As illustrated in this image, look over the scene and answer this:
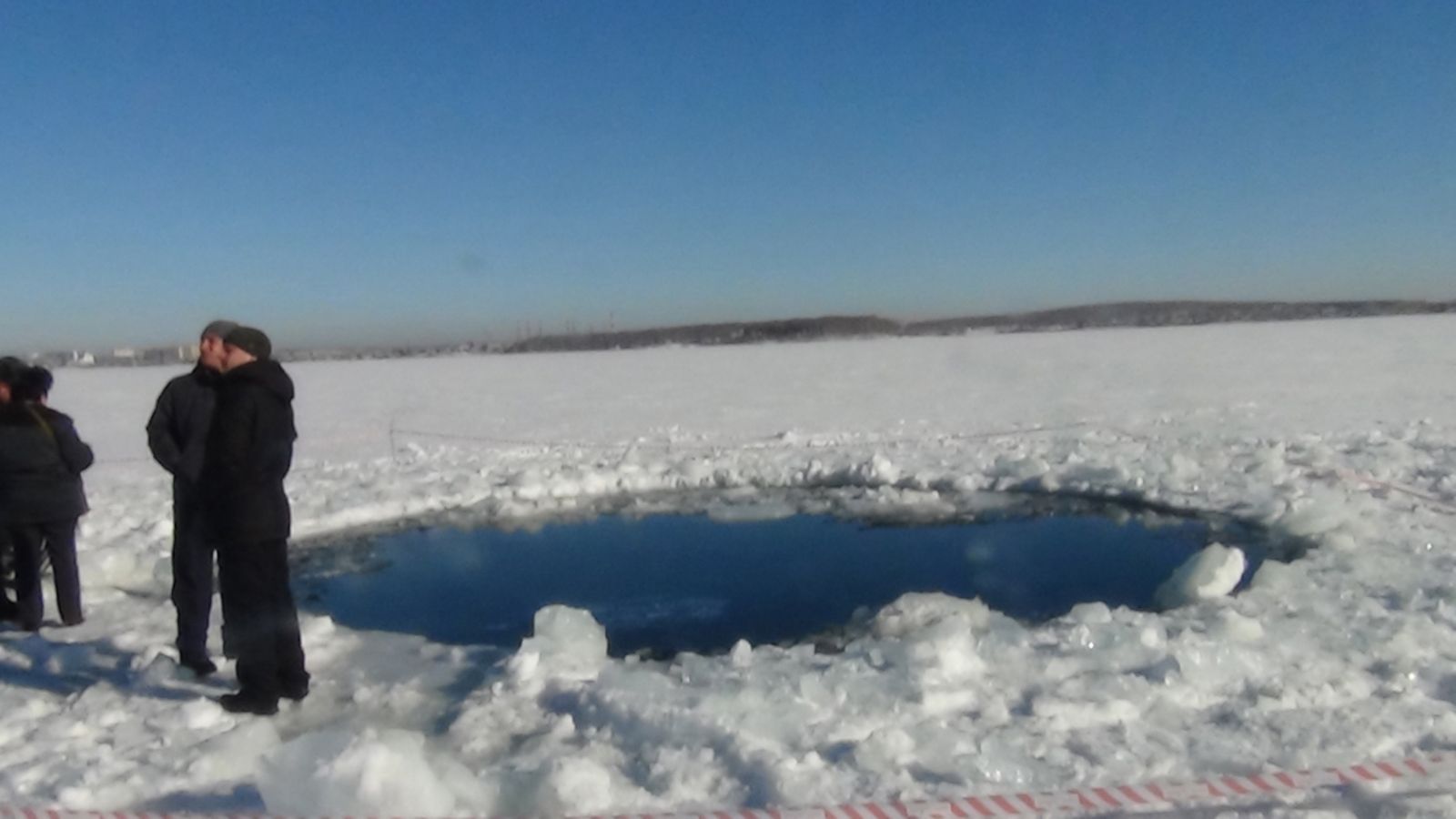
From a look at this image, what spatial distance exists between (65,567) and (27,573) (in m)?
0.15

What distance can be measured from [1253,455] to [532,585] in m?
6.66

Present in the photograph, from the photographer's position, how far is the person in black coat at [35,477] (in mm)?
4898

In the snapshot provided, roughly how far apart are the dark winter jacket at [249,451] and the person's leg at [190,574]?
1.53ft

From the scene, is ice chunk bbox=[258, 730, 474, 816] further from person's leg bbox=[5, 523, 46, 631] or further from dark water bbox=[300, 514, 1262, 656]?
person's leg bbox=[5, 523, 46, 631]

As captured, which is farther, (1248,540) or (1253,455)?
(1253,455)

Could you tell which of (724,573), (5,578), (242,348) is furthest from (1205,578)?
(5,578)

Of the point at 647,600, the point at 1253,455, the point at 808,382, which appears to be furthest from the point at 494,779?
the point at 808,382

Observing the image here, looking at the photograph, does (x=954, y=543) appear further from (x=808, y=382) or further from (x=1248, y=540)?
(x=808, y=382)

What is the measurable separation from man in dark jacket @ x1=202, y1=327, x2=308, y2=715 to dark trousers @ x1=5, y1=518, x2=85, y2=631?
59.7 inches

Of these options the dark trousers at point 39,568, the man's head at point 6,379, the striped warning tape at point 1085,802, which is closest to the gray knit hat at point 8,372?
the man's head at point 6,379

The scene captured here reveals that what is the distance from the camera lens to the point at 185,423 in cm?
411

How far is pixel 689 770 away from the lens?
3.55 metres

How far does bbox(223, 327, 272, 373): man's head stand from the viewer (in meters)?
3.92

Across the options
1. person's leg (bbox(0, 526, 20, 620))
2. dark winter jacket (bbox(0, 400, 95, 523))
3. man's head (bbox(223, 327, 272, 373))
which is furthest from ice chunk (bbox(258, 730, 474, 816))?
person's leg (bbox(0, 526, 20, 620))
